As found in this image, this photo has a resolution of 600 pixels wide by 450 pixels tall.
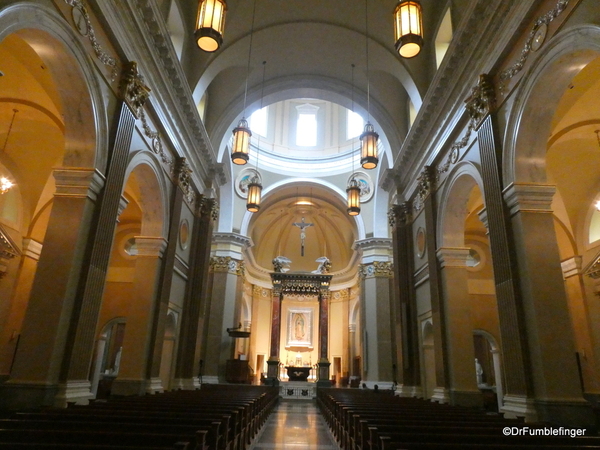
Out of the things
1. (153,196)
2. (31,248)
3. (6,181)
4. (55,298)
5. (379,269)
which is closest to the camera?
(55,298)

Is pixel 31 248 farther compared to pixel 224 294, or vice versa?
pixel 224 294

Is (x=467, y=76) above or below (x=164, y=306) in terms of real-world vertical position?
above

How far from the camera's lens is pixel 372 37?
12258 millimetres

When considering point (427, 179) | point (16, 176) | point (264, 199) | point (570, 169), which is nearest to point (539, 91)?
point (427, 179)

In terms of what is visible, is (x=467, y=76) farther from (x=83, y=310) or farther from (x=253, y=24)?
(x=83, y=310)

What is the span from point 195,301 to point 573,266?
37.2 feet

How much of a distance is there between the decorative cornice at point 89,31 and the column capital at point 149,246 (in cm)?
411

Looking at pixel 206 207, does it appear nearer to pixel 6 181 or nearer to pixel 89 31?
pixel 6 181

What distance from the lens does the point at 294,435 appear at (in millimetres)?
8555

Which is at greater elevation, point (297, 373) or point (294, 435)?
point (297, 373)

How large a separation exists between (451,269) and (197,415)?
7425mm

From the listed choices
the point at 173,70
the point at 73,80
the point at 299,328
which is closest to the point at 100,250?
the point at 73,80

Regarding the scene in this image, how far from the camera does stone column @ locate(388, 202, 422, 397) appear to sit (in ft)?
40.1

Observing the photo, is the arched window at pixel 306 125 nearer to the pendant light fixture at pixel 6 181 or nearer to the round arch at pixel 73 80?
the pendant light fixture at pixel 6 181
